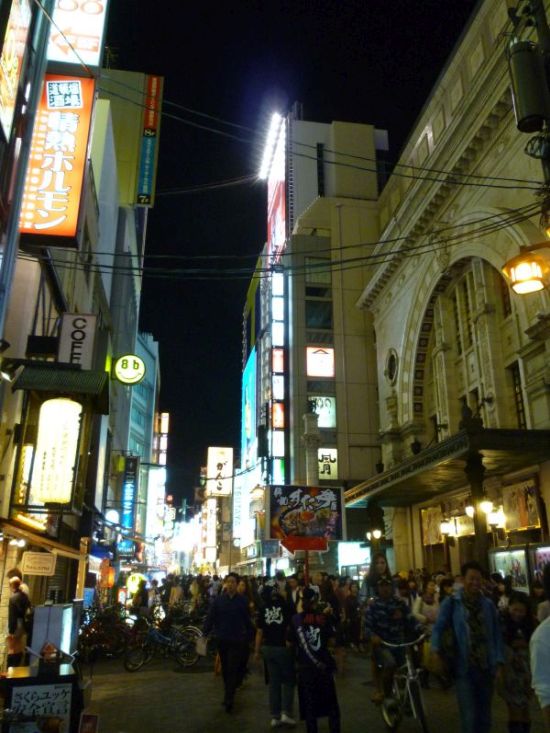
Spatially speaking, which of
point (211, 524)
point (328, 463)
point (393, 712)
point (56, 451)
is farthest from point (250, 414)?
point (393, 712)

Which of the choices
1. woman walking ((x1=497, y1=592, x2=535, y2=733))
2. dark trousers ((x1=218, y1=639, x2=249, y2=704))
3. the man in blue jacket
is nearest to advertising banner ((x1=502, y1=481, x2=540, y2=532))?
dark trousers ((x1=218, y1=639, x2=249, y2=704))

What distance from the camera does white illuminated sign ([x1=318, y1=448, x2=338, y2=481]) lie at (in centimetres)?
4162

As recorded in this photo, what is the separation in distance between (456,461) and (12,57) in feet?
51.2

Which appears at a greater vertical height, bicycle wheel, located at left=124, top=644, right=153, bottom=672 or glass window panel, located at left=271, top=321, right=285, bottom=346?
glass window panel, located at left=271, top=321, right=285, bottom=346

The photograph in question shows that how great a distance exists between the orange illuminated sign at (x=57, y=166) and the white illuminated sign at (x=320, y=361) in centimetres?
3210

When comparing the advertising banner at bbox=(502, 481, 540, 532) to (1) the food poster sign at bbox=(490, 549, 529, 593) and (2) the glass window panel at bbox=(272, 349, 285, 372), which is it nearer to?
(1) the food poster sign at bbox=(490, 549, 529, 593)

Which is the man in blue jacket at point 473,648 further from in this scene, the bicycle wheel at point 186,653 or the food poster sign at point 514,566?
the bicycle wheel at point 186,653

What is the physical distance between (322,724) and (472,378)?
60.6 feet

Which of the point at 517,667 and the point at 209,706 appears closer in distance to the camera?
the point at 517,667

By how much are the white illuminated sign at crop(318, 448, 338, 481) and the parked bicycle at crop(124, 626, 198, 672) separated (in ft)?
87.0

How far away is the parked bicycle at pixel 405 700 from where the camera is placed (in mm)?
7680

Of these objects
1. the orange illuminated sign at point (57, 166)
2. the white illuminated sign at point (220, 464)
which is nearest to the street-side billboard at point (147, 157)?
the white illuminated sign at point (220, 464)

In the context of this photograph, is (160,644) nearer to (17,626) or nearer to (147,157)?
(17,626)

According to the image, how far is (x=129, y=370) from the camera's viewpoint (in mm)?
26922
